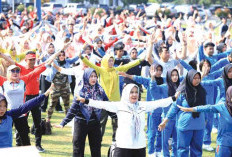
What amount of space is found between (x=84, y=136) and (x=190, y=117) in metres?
1.67

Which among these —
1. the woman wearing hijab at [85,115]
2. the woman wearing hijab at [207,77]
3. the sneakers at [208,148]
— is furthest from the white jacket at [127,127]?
the sneakers at [208,148]

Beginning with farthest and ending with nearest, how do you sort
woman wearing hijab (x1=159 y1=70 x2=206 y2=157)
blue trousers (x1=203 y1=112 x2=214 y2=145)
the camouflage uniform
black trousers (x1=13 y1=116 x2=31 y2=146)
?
1. the camouflage uniform
2. blue trousers (x1=203 y1=112 x2=214 y2=145)
3. black trousers (x1=13 y1=116 x2=31 y2=146)
4. woman wearing hijab (x1=159 y1=70 x2=206 y2=157)

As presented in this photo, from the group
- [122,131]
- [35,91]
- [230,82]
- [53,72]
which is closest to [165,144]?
[230,82]

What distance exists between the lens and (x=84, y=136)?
Result: 8.32m

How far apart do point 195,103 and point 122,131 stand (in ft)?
5.03

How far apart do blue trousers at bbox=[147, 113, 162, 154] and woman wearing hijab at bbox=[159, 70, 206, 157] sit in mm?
1269

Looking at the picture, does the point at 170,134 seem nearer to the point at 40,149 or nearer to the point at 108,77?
the point at 108,77

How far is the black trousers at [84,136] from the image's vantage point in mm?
8281

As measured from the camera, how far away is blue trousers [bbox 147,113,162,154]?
378 inches

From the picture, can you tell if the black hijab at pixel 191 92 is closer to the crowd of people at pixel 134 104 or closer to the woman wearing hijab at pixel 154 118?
the crowd of people at pixel 134 104

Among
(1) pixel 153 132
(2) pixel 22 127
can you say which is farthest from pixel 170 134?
(2) pixel 22 127

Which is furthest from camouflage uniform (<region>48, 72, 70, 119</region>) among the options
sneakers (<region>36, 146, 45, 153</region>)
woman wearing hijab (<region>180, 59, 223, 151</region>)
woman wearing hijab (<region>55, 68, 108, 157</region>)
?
woman wearing hijab (<region>55, 68, 108, 157</region>)

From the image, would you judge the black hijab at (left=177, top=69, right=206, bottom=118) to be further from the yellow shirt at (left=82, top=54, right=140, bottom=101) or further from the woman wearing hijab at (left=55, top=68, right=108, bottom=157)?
the yellow shirt at (left=82, top=54, right=140, bottom=101)

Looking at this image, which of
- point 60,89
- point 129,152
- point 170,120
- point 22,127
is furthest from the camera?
point 60,89
